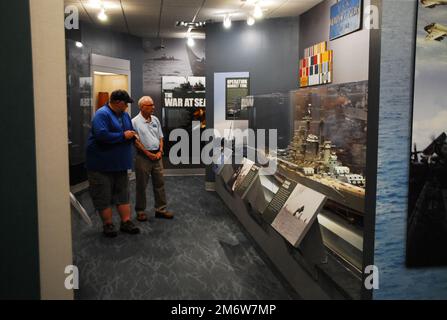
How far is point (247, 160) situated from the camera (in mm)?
5527

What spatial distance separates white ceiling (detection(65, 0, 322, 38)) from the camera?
638cm

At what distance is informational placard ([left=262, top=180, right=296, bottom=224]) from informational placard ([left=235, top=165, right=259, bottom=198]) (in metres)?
0.95

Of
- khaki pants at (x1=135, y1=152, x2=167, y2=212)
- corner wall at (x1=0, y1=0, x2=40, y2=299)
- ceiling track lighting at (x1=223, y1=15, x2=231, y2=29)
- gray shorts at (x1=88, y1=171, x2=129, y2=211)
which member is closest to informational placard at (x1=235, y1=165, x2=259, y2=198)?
khaki pants at (x1=135, y1=152, x2=167, y2=212)

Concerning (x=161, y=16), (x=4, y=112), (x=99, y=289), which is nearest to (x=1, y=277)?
(x=4, y=112)

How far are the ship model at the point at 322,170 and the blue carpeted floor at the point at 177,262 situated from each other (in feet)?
2.69

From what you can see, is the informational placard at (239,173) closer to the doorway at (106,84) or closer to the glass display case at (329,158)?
the glass display case at (329,158)

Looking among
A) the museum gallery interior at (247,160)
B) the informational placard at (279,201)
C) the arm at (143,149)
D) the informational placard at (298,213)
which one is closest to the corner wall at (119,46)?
the museum gallery interior at (247,160)

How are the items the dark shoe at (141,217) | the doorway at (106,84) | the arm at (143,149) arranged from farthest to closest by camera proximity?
the doorway at (106,84) < the dark shoe at (141,217) < the arm at (143,149)

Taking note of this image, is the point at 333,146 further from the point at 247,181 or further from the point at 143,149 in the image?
the point at 143,149

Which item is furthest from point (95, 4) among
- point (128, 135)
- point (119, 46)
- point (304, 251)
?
point (304, 251)

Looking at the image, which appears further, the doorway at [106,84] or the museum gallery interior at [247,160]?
the doorway at [106,84]

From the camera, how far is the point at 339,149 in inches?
150

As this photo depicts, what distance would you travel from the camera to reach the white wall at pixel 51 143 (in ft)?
7.71

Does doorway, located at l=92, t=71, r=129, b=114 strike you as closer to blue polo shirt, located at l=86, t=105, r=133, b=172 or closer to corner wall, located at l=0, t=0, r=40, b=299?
blue polo shirt, located at l=86, t=105, r=133, b=172
